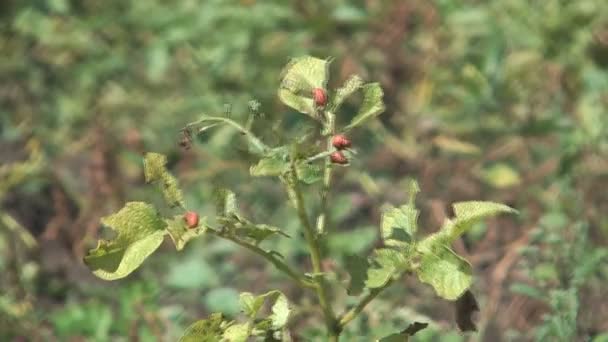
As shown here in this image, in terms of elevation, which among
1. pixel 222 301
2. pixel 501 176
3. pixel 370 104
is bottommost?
pixel 370 104

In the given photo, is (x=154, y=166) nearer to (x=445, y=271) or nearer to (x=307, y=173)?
(x=307, y=173)

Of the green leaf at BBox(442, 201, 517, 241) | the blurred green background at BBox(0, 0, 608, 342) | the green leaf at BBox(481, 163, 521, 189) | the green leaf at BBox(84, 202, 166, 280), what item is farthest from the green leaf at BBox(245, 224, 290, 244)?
the green leaf at BBox(481, 163, 521, 189)

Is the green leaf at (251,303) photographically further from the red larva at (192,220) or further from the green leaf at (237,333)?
the red larva at (192,220)

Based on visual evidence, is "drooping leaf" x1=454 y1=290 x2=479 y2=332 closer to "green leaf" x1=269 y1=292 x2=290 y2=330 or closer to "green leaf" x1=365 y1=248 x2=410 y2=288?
"green leaf" x1=365 y1=248 x2=410 y2=288

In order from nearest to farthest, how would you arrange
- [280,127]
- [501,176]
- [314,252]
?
[314,252] → [280,127] → [501,176]

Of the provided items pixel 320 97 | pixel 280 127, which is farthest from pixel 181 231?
pixel 280 127

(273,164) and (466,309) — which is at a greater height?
(273,164)
